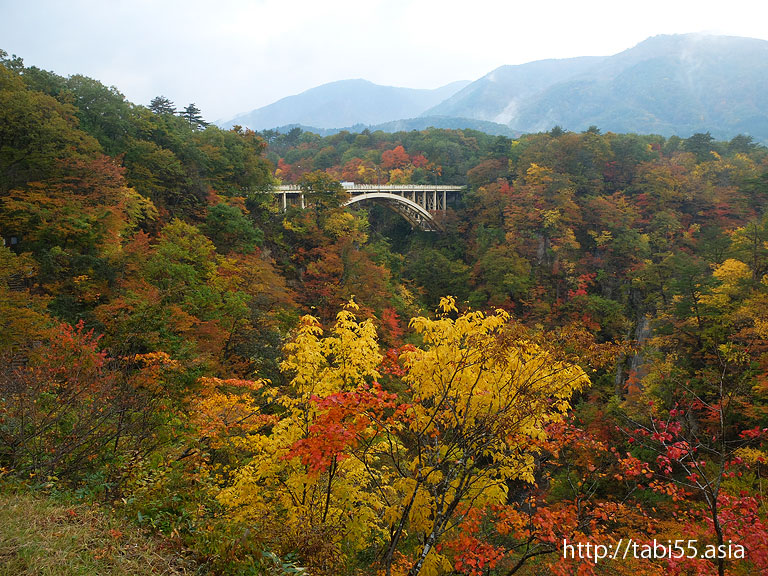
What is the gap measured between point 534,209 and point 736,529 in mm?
28553

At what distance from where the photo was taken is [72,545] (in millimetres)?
3463

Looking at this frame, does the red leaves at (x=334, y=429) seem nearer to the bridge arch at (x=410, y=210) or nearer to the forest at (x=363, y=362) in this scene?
the forest at (x=363, y=362)

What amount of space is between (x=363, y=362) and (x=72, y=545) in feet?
14.2

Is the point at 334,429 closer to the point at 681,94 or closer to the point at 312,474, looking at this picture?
the point at 312,474

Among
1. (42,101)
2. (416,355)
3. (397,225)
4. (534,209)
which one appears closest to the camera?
(416,355)

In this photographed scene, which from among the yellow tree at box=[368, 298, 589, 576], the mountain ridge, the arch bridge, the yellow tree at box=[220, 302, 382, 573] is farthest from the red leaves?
the mountain ridge

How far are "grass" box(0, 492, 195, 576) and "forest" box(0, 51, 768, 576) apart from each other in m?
0.30

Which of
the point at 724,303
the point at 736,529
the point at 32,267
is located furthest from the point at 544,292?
the point at 32,267

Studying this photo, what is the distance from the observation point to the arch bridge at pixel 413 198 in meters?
32.4

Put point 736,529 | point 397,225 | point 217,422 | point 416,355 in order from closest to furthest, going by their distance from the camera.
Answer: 1. point 736,529
2. point 416,355
3. point 217,422
4. point 397,225

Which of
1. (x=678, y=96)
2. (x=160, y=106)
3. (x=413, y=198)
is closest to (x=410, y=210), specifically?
(x=413, y=198)

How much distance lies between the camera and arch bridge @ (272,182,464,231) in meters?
32.4

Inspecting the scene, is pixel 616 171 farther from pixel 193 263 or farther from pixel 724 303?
pixel 193 263

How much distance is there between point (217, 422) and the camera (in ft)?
22.8
